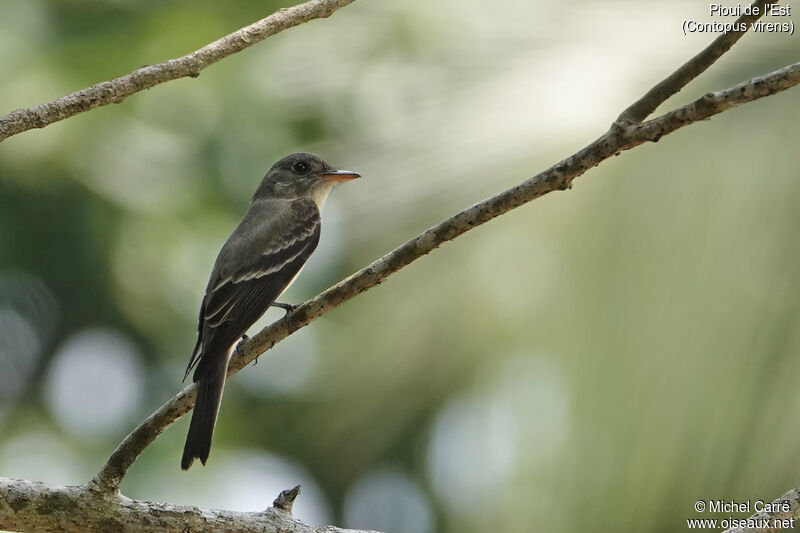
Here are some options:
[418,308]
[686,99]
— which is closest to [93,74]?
[418,308]

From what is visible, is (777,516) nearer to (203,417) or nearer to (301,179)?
(203,417)

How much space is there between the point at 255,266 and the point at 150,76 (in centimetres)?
185

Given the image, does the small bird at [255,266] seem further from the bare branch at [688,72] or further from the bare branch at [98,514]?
the bare branch at [688,72]

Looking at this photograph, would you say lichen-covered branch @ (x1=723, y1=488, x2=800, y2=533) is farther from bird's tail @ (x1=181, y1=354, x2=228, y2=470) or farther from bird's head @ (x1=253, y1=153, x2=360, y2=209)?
bird's head @ (x1=253, y1=153, x2=360, y2=209)

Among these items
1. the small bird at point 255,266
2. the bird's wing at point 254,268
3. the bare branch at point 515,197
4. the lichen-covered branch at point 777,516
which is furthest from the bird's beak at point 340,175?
the lichen-covered branch at point 777,516

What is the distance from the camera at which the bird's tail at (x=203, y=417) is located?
407cm

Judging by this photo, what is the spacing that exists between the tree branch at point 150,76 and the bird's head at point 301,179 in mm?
2499

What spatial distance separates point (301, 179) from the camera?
20.6 feet

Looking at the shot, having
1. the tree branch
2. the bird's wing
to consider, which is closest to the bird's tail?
the bird's wing

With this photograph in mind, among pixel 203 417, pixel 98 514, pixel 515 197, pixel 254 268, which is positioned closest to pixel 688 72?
pixel 515 197

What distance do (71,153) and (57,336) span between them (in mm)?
1818

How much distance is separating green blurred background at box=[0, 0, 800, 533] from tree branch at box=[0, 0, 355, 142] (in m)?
2.26

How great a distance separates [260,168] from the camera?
11.9 meters

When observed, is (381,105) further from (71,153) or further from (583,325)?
(71,153)
